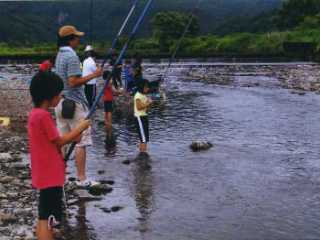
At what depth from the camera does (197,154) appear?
10.3 m

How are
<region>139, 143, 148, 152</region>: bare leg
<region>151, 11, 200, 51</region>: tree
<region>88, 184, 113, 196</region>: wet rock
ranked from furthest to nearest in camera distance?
<region>151, 11, 200, 51</region>: tree < <region>139, 143, 148, 152</region>: bare leg < <region>88, 184, 113, 196</region>: wet rock

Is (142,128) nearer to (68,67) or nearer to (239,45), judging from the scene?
(68,67)

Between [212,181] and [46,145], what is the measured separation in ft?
12.3

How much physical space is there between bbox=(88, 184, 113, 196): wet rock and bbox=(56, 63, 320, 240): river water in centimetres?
12

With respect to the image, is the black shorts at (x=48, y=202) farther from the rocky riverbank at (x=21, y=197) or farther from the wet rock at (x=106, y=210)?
the wet rock at (x=106, y=210)

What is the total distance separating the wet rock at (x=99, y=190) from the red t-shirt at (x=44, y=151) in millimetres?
2529

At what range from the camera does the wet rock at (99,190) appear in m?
7.75

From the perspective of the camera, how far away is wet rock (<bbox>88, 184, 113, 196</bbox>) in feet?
25.4

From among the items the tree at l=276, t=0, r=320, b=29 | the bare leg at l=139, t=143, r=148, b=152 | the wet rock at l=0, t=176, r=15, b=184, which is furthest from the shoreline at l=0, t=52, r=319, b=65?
the wet rock at l=0, t=176, r=15, b=184

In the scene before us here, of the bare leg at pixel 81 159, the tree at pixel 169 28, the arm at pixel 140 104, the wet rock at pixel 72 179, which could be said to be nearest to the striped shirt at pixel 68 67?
the bare leg at pixel 81 159

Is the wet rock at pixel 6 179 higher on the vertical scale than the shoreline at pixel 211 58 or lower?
lower

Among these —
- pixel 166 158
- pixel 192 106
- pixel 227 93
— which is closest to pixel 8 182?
pixel 166 158

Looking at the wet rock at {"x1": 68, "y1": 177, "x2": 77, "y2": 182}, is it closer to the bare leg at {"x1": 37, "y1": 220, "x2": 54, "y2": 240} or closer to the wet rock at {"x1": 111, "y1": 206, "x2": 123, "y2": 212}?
the wet rock at {"x1": 111, "y1": 206, "x2": 123, "y2": 212}

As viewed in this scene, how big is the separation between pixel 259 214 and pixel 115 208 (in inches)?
64.0
